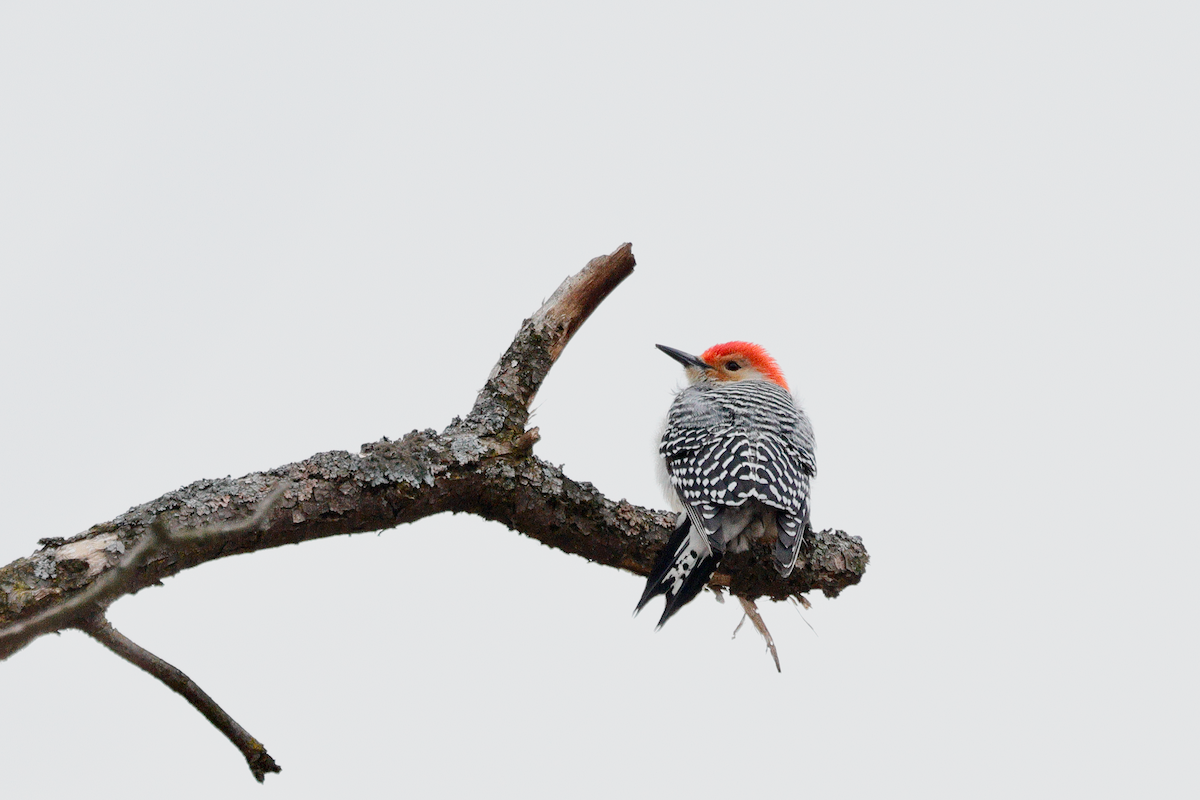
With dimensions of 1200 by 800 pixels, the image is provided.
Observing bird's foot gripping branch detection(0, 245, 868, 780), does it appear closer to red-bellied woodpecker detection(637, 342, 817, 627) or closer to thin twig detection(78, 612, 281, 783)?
thin twig detection(78, 612, 281, 783)

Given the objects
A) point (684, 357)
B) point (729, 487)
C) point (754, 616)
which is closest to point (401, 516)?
point (729, 487)

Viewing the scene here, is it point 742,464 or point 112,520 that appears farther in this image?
point 742,464

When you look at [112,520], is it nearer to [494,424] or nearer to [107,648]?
[107,648]

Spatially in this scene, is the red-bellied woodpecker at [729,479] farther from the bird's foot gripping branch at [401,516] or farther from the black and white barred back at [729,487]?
the bird's foot gripping branch at [401,516]

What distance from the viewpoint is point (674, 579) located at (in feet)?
13.4

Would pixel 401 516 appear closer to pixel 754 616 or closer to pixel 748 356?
pixel 754 616

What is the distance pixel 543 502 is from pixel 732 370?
2513 mm

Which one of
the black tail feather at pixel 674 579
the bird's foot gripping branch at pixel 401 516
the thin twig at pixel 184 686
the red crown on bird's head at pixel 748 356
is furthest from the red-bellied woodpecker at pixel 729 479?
the thin twig at pixel 184 686

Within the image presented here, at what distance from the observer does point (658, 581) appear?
4.04 m

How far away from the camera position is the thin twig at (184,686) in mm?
2838

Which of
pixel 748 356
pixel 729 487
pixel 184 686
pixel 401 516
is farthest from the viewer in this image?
pixel 748 356

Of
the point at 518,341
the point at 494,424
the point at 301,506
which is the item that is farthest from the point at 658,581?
the point at 301,506

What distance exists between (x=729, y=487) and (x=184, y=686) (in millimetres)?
2219

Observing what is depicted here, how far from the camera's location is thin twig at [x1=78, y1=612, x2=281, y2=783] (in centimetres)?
284
